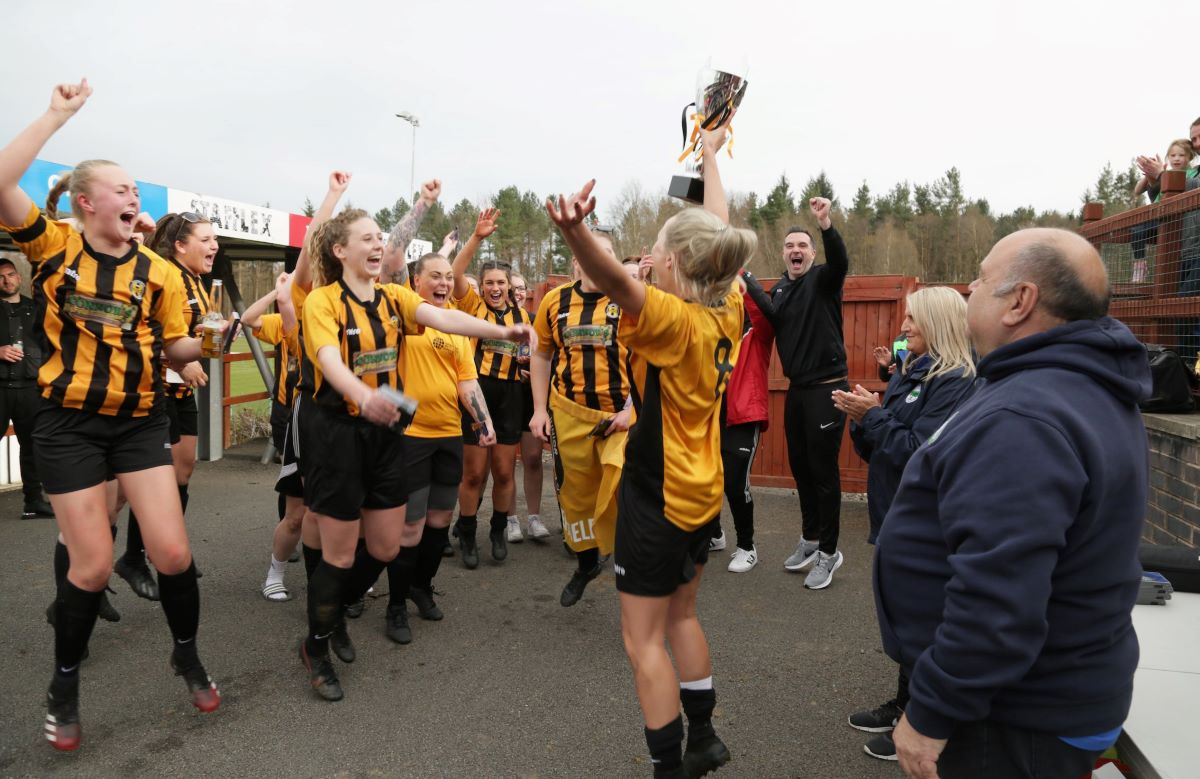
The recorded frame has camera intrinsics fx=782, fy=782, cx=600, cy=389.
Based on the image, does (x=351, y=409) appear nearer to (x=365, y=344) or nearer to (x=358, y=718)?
(x=365, y=344)

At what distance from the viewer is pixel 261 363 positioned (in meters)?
9.67

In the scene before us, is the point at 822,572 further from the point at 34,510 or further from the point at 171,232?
the point at 34,510

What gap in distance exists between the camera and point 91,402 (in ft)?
10.0

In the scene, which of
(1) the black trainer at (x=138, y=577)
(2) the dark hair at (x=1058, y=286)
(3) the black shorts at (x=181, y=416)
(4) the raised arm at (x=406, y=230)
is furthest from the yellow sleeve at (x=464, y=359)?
(2) the dark hair at (x=1058, y=286)

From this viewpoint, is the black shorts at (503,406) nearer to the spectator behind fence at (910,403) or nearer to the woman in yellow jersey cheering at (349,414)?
the woman in yellow jersey cheering at (349,414)

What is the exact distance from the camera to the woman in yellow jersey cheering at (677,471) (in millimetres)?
2484

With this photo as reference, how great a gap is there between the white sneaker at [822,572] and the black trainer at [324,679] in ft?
9.95

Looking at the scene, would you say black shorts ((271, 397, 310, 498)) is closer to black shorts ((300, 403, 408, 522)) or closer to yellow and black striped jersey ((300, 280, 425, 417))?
black shorts ((300, 403, 408, 522))

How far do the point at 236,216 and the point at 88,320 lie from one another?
238 inches

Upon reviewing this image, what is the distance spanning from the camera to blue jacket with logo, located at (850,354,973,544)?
10.6ft

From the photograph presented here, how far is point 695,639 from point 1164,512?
3.84 metres

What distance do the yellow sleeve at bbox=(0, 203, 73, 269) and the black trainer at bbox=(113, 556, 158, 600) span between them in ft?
7.50

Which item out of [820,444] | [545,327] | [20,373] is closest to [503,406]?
[545,327]

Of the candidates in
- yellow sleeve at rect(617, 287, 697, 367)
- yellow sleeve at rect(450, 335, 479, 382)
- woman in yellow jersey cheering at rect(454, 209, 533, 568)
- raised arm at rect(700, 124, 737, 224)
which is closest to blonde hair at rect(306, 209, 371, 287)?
yellow sleeve at rect(450, 335, 479, 382)
